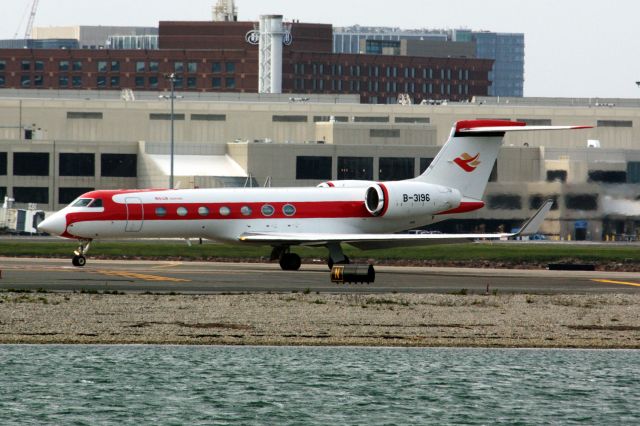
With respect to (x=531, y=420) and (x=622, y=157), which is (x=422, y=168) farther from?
(x=531, y=420)

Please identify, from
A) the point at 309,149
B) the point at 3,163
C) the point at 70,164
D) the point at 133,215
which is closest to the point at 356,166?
the point at 309,149

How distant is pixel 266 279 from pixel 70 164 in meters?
64.1

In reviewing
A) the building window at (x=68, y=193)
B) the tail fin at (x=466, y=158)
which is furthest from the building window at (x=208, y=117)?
the tail fin at (x=466, y=158)

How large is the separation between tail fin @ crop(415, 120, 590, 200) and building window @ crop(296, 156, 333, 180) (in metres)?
52.6

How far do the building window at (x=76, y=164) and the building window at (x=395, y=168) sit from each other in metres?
23.8

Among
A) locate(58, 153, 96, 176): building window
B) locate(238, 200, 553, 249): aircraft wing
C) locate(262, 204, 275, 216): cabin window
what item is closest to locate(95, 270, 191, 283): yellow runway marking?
locate(238, 200, 553, 249): aircraft wing

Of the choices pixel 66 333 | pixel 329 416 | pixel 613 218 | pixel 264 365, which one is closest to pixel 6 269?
pixel 66 333

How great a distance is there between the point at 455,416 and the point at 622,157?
3369 inches

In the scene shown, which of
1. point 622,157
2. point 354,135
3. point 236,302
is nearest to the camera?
point 236,302

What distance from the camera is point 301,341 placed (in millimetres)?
37219

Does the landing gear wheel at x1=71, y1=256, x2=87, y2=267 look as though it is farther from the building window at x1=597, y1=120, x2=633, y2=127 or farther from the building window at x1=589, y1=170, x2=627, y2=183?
the building window at x1=597, y1=120, x2=633, y2=127

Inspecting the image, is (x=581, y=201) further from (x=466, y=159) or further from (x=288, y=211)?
(x=288, y=211)

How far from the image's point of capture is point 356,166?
384 feet

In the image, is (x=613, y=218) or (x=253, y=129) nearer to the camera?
(x=613, y=218)
